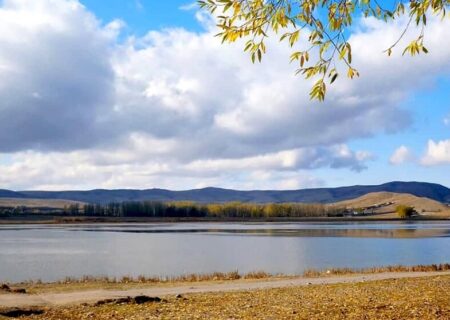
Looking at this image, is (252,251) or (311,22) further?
(252,251)

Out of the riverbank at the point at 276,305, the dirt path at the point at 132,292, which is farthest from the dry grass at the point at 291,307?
the dirt path at the point at 132,292

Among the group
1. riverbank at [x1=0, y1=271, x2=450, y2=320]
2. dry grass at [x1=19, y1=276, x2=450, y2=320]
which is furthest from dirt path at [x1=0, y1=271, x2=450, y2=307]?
dry grass at [x1=19, y1=276, x2=450, y2=320]

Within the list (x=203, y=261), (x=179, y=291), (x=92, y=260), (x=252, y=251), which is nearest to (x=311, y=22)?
(x=179, y=291)

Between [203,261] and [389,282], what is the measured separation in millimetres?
24993

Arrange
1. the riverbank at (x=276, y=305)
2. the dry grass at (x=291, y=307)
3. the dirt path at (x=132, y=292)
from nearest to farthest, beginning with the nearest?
the dry grass at (x=291, y=307)
the riverbank at (x=276, y=305)
the dirt path at (x=132, y=292)

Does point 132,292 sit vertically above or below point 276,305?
below

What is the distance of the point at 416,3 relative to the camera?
8.53 m

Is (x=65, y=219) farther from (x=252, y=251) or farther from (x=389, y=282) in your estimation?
(x=389, y=282)

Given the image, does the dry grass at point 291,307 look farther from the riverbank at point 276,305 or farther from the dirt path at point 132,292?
the dirt path at point 132,292

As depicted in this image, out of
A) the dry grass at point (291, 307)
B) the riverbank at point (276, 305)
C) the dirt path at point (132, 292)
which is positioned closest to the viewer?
the dry grass at point (291, 307)

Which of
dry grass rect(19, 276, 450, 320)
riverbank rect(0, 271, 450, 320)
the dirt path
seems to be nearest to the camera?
dry grass rect(19, 276, 450, 320)

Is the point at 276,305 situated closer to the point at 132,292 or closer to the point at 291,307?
the point at 291,307

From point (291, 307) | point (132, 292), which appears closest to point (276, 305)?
point (291, 307)

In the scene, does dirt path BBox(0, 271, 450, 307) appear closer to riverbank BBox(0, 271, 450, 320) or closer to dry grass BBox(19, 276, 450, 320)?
riverbank BBox(0, 271, 450, 320)
